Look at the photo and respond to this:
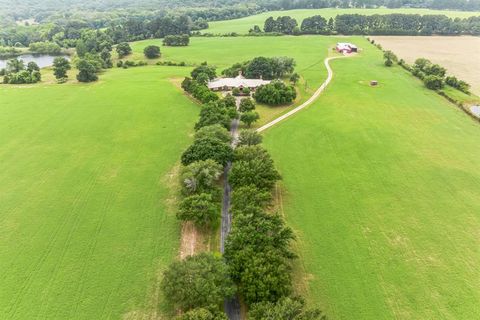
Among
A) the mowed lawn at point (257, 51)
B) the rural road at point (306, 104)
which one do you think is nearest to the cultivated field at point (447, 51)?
the mowed lawn at point (257, 51)

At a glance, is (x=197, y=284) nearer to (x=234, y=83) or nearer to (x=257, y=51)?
(x=234, y=83)

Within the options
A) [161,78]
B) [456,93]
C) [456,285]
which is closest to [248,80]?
[161,78]

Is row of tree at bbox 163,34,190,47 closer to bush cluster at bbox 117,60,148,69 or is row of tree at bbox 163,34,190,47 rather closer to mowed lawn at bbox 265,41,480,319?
bush cluster at bbox 117,60,148,69

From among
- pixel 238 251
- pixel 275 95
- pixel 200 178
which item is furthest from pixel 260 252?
pixel 275 95

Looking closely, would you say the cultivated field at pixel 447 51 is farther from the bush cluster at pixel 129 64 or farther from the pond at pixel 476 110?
the bush cluster at pixel 129 64

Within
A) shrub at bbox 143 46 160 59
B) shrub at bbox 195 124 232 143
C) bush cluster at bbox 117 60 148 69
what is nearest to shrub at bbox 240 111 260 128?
shrub at bbox 195 124 232 143

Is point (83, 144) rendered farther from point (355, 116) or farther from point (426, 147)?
point (426, 147)
